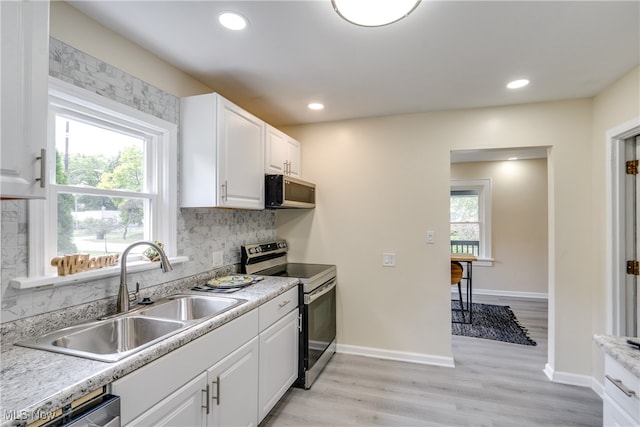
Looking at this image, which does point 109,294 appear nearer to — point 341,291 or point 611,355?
point 341,291

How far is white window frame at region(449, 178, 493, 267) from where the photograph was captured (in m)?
5.41

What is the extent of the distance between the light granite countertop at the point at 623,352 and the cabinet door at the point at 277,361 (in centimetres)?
171

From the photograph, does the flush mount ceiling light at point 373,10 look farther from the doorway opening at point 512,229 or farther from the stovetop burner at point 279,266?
the doorway opening at point 512,229

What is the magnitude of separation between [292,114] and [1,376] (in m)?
2.68

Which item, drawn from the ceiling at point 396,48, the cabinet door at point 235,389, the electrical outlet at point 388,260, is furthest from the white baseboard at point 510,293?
the cabinet door at point 235,389

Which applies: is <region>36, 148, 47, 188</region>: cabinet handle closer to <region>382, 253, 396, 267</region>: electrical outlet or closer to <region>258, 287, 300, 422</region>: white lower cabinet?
<region>258, 287, 300, 422</region>: white lower cabinet

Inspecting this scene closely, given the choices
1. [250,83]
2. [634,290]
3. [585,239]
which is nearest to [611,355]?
[634,290]

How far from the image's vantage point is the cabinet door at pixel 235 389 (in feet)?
4.97

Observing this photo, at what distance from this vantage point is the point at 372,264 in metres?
3.17

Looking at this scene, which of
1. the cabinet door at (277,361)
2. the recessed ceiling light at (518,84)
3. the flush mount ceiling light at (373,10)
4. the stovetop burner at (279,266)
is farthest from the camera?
the stovetop burner at (279,266)

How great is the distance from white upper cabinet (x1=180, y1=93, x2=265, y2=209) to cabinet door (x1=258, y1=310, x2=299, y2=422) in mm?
939

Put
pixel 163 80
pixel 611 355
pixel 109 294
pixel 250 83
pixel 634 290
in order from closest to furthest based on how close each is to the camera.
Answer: pixel 611 355 → pixel 109 294 → pixel 163 80 → pixel 634 290 → pixel 250 83

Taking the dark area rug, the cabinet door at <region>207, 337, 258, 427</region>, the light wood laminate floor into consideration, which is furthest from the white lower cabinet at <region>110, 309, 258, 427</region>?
the dark area rug

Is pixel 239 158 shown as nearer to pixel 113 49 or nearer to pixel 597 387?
pixel 113 49
